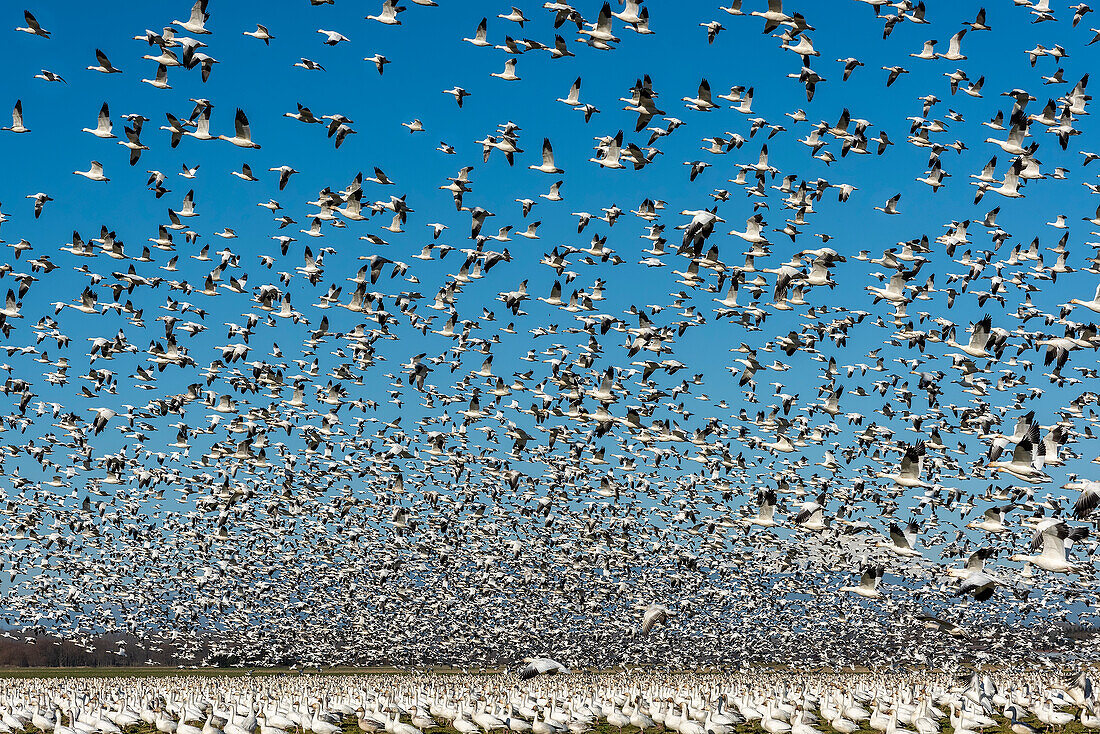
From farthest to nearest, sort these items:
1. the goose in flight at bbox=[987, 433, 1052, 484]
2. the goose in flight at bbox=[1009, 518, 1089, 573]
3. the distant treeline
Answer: the distant treeline < the goose in flight at bbox=[987, 433, 1052, 484] < the goose in flight at bbox=[1009, 518, 1089, 573]

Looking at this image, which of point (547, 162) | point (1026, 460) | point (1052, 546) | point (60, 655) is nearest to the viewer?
point (1052, 546)

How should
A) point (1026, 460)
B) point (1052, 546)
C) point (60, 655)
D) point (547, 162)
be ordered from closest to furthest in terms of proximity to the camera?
point (1052, 546), point (1026, 460), point (547, 162), point (60, 655)

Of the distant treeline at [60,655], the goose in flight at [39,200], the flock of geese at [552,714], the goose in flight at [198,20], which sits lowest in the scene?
the distant treeline at [60,655]

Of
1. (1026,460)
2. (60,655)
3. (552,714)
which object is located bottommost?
(60,655)

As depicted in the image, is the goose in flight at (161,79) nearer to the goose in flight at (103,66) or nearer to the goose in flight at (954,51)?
the goose in flight at (103,66)

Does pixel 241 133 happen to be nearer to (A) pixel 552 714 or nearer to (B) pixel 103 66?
(B) pixel 103 66

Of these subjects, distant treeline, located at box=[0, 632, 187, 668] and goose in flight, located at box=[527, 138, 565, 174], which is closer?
goose in flight, located at box=[527, 138, 565, 174]

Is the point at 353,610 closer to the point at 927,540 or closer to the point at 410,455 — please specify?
the point at 410,455

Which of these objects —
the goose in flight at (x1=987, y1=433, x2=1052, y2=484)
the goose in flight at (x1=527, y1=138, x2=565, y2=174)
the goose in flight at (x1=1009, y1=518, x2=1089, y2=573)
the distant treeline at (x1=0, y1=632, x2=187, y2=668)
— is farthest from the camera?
the distant treeline at (x1=0, y1=632, x2=187, y2=668)

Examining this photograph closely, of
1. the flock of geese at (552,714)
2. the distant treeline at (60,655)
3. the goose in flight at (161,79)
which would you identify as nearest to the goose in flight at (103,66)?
the goose in flight at (161,79)

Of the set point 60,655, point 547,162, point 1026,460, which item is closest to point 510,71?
point 547,162

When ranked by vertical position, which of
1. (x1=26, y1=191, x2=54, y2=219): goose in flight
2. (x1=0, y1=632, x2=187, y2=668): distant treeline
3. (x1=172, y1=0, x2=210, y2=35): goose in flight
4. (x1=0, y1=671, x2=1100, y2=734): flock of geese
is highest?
(x1=172, y1=0, x2=210, y2=35): goose in flight

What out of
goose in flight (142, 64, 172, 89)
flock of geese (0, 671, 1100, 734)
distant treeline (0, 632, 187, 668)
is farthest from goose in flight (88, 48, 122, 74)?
distant treeline (0, 632, 187, 668)

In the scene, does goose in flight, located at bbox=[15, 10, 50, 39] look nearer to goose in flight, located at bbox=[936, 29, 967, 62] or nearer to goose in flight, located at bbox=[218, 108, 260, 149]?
goose in flight, located at bbox=[218, 108, 260, 149]
